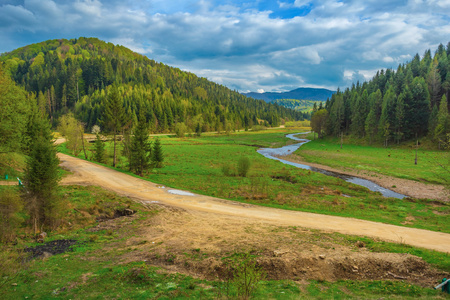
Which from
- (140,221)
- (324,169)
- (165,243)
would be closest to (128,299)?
(165,243)

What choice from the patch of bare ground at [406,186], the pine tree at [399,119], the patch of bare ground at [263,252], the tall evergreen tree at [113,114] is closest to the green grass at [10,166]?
the tall evergreen tree at [113,114]

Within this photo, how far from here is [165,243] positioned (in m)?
14.9

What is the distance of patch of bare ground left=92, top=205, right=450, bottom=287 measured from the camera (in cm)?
1152

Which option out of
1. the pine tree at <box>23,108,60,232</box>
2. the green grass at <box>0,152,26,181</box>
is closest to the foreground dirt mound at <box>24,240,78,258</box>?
the pine tree at <box>23,108,60,232</box>

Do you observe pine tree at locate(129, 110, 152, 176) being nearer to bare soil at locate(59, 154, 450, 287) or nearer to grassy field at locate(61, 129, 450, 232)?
grassy field at locate(61, 129, 450, 232)

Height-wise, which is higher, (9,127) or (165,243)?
(9,127)

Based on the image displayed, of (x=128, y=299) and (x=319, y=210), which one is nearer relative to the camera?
(x=128, y=299)

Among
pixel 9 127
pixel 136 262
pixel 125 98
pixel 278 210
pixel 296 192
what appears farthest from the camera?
pixel 125 98

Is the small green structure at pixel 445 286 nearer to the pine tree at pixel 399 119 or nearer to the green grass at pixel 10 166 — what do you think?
the green grass at pixel 10 166

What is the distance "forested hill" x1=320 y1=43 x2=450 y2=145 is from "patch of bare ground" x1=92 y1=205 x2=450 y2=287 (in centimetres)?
7651

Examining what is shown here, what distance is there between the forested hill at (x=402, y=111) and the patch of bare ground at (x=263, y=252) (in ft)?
251

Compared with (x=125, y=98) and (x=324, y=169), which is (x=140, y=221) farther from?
(x=125, y=98)

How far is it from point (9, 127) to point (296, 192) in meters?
32.5

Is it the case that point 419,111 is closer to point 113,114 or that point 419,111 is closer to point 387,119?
point 387,119
